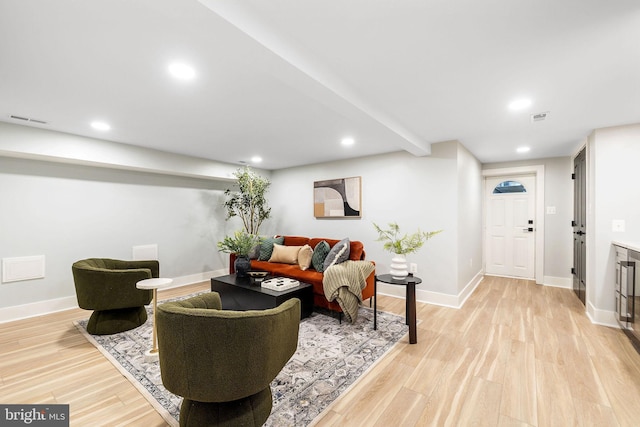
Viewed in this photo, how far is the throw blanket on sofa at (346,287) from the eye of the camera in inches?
124

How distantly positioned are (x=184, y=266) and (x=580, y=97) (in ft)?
18.8

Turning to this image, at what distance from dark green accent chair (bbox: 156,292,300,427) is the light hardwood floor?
56cm

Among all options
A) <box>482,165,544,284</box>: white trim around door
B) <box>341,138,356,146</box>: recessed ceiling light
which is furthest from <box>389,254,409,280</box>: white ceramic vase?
<box>482,165,544,284</box>: white trim around door

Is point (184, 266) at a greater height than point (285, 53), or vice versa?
point (285, 53)

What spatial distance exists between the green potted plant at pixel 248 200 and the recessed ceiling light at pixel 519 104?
3.99 metres

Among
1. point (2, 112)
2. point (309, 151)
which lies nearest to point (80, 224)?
point (2, 112)

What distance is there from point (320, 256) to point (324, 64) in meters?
2.59

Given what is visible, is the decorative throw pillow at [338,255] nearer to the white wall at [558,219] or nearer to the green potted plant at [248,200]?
the green potted plant at [248,200]

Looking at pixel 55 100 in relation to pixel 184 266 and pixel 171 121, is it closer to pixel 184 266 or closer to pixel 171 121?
pixel 171 121

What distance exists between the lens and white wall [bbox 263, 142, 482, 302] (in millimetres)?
3824

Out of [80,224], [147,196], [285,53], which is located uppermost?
[285,53]

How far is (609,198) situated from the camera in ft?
10.1

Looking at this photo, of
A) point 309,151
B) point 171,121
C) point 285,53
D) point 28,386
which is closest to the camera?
point 285,53

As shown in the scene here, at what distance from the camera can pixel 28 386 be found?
2053mm
